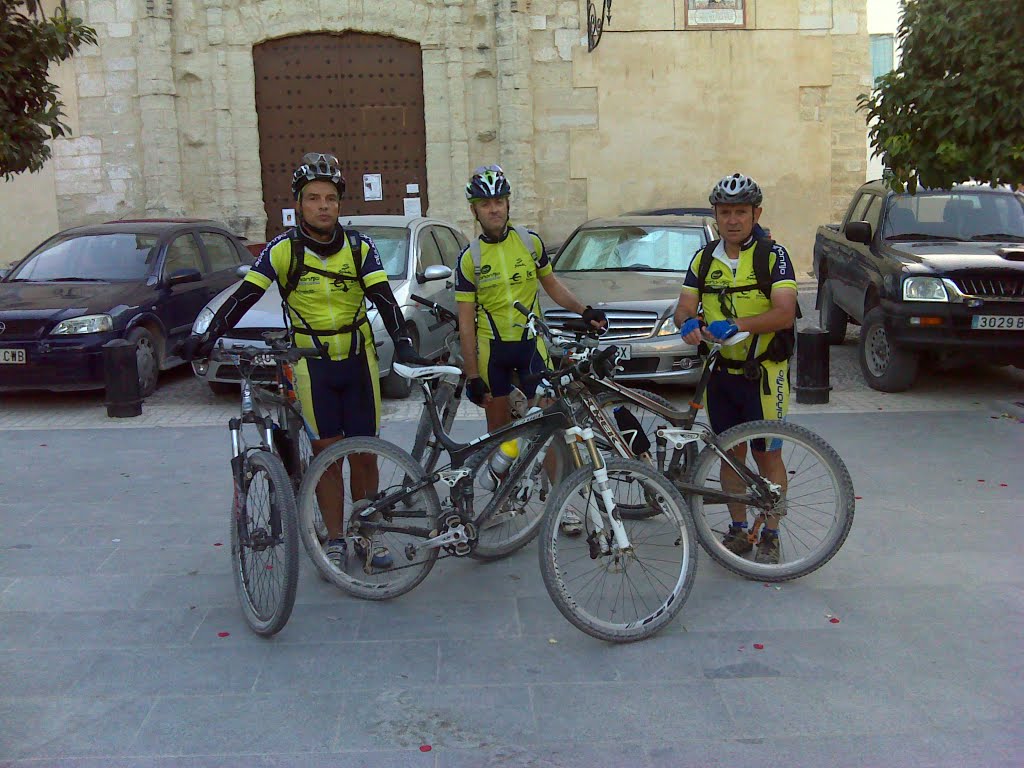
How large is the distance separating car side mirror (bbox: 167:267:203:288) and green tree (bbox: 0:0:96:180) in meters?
2.97

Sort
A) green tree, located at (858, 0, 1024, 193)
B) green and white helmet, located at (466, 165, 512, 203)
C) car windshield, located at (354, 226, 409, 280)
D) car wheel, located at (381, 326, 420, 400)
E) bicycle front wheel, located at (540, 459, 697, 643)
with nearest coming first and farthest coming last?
1. bicycle front wheel, located at (540, 459, 697, 643)
2. green and white helmet, located at (466, 165, 512, 203)
3. green tree, located at (858, 0, 1024, 193)
4. car wheel, located at (381, 326, 420, 400)
5. car windshield, located at (354, 226, 409, 280)

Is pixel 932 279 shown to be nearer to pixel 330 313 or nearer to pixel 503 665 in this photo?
pixel 330 313

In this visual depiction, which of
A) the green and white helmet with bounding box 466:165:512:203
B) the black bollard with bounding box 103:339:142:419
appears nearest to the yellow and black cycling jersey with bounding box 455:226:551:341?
the green and white helmet with bounding box 466:165:512:203

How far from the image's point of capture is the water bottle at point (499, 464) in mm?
4961

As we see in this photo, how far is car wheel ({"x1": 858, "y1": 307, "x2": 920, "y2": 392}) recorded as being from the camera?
959cm

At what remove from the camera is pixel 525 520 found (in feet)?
18.3

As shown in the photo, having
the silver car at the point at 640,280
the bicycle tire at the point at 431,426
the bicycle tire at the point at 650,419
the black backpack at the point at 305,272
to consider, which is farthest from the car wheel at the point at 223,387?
the bicycle tire at the point at 650,419

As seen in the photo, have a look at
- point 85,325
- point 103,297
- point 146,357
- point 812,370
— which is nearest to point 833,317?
point 812,370

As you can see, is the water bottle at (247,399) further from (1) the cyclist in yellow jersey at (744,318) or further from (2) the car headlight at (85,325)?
(2) the car headlight at (85,325)

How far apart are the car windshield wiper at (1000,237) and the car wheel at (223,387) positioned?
6614mm

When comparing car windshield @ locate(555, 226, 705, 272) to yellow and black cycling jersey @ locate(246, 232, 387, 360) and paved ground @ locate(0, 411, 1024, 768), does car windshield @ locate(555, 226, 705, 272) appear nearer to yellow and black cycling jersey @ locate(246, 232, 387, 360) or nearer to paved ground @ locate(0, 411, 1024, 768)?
paved ground @ locate(0, 411, 1024, 768)

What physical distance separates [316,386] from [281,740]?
1758 mm

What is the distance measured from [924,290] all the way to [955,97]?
1.77 metres

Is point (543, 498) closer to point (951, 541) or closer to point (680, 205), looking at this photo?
point (951, 541)
